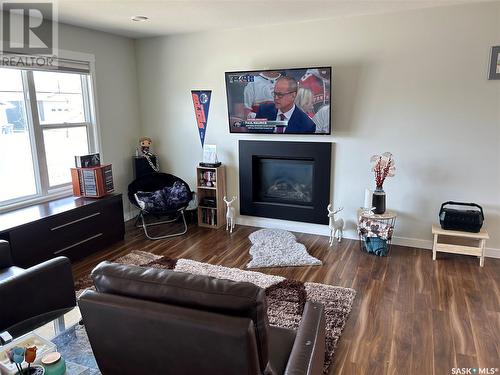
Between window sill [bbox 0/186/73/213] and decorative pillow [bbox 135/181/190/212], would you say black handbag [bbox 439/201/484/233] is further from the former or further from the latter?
window sill [bbox 0/186/73/213]

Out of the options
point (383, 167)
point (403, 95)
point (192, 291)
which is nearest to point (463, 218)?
point (383, 167)

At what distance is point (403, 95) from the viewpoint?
12.1 ft

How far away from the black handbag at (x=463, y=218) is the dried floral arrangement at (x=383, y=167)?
0.61m

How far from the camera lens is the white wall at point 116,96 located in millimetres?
4281

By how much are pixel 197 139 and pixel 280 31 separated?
168 centimetres

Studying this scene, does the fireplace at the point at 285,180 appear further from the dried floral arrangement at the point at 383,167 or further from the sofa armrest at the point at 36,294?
the sofa armrest at the point at 36,294

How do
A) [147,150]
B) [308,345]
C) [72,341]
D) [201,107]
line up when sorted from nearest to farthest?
[308,345] → [72,341] → [201,107] → [147,150]

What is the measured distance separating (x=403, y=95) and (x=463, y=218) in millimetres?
1324

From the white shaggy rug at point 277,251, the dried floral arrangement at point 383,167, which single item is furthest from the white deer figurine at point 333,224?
the dried floral arrangement at point 383,167

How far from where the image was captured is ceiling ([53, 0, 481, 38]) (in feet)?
10.4

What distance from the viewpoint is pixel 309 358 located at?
59.6 inches

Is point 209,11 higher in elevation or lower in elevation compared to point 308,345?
higher

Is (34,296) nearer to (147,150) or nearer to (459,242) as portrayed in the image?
(147,150)

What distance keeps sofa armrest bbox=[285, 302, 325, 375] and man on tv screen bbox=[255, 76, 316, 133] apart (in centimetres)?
248
